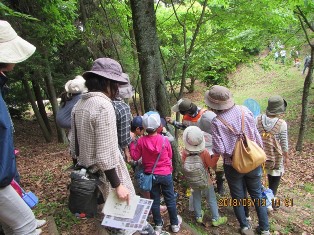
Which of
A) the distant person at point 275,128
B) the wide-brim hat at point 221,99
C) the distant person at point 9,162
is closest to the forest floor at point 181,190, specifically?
the distant person at point 9,162

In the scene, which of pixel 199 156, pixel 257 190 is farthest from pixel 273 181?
pixel 199 156

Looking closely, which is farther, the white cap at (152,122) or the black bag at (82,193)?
the white cap at (152,122)

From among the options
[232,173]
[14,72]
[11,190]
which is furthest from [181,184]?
[14,72]

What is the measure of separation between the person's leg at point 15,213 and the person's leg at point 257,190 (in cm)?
262

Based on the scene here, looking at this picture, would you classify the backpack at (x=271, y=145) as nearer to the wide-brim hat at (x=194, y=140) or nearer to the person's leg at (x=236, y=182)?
the person's leg at (x=236, y=182)

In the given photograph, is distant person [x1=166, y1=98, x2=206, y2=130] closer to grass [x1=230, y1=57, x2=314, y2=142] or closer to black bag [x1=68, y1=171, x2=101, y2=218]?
black bag [x1=68, y1=171, x2=101, y2=218]

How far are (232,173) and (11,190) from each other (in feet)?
8.54

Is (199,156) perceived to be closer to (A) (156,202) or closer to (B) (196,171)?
(B) (196,171)

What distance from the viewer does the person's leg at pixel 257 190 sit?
12.2 feet

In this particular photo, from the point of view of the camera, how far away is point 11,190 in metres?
2.20

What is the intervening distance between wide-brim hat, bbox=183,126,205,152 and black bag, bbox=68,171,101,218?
1.68m

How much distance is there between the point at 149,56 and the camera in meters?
4.46

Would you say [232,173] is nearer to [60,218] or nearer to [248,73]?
[60,218]
